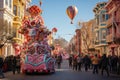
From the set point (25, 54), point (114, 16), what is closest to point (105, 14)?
point (114, 16)

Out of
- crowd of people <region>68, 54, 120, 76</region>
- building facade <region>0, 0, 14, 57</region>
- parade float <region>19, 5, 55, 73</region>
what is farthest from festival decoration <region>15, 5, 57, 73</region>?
building facade <region>0, 0, 14, 57</region>

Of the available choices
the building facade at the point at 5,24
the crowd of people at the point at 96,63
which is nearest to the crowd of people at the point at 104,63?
the crowd of people at the point at 96,63

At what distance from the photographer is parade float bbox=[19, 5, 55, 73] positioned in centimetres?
2745

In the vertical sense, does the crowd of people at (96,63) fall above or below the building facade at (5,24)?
below

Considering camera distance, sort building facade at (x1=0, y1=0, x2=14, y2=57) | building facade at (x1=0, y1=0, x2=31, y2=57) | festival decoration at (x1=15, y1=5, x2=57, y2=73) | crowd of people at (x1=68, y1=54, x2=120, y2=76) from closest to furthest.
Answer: crowd of people at (x1=68, y1=54, x2=120, y2=76)
festival decoration at (x1=15, y1=5, x2=57, y2=73)
building facade at (x1=0, y1=0, x2=14, y2=57)
building facade at (x1=0, y1=0, x2=31, y2=57)

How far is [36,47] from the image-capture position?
29000 mm

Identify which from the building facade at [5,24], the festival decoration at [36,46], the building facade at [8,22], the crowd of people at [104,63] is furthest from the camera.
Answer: the building facade at [8,22]

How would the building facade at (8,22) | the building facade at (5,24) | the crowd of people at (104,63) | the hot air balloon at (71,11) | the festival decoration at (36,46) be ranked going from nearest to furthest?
1. the crowd of people at (104,63)
2. the festival decoration at (36,46)
3. the building facade at (5,24)
4. the hot air balloon at (71,11)
5. the building facade at (8,22)

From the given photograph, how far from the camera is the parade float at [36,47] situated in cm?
2745

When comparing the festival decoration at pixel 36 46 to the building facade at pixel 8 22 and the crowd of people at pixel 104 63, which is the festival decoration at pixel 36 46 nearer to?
the crowd of people at pixel 104 63

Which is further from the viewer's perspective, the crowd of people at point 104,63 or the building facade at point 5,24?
the building facade at point 5,24

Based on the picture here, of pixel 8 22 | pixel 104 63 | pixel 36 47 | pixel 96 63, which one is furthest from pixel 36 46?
pixel 8 22

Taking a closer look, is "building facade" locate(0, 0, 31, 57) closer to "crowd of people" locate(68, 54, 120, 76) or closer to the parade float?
the parade float

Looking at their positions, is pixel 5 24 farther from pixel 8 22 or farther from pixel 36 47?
pixel 8 22
